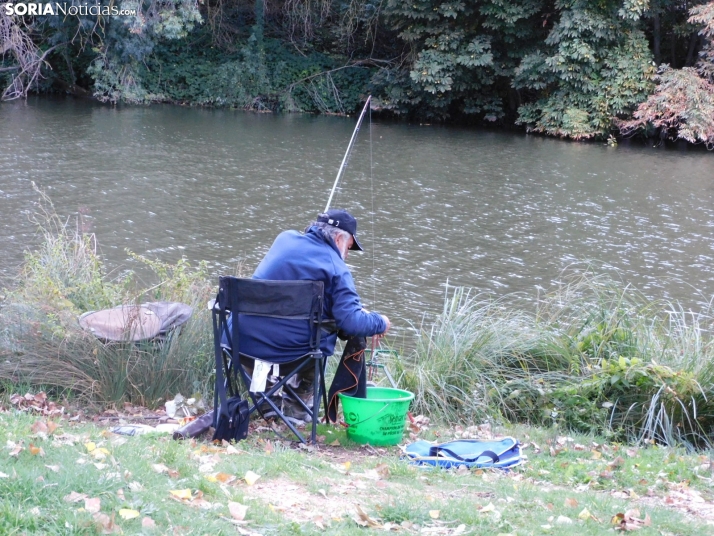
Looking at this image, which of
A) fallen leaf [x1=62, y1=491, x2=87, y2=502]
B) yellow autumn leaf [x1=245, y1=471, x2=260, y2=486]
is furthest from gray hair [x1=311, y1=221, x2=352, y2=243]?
fallen leaf [x1=62, y1=491, x2=87, y2=502]

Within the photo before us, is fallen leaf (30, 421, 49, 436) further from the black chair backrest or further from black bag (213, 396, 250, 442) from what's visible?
the black chair backrest

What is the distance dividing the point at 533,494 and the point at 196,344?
8.31 feet

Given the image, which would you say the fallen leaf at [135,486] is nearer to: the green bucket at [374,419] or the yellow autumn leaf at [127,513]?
the yellow autumn leaf at [127,513]

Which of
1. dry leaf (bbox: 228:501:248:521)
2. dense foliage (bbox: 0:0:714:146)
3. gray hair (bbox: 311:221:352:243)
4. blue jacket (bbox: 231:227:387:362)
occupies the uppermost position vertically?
dense foliage (bbox: 0:0:714:146)

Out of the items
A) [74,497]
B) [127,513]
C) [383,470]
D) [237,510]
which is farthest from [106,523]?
[383,470]

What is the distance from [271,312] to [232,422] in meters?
0.63

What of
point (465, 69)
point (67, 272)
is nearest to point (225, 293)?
point (67, 272)

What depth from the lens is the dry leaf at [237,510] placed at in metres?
3.12

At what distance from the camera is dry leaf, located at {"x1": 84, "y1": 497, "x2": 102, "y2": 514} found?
9.30 ft

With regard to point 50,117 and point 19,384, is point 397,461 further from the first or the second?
point 50,117

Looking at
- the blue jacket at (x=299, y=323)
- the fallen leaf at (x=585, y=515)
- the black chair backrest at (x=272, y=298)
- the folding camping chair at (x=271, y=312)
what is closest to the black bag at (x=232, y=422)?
the folding camping chair at (x=271, y=312)

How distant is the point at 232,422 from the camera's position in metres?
4.52

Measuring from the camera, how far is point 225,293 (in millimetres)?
4418

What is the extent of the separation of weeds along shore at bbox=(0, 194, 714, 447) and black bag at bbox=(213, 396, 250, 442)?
0.99 meters
